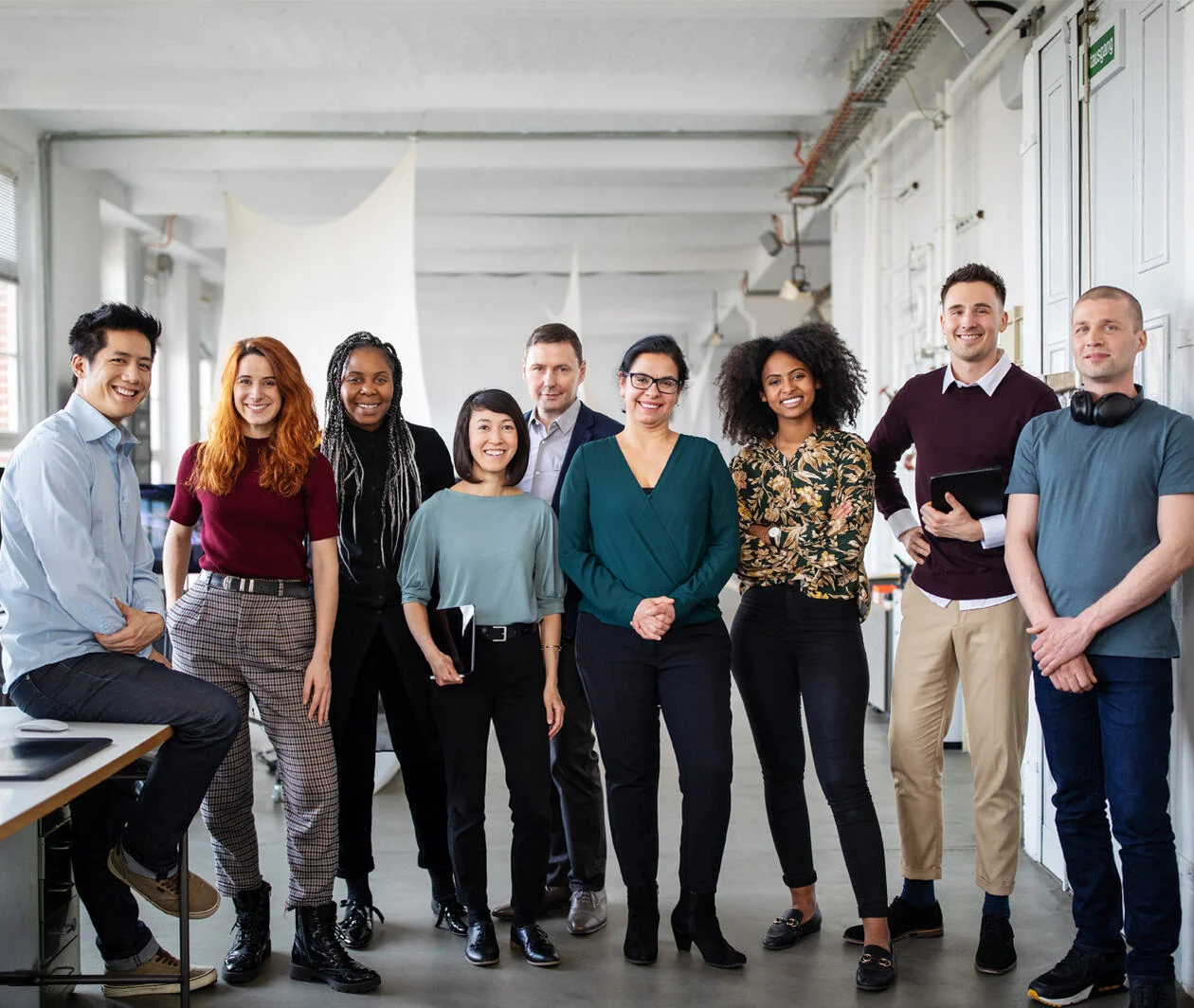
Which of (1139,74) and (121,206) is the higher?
(121,206)

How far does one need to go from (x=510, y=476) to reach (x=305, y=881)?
102cm

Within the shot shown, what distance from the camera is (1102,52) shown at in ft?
9.73

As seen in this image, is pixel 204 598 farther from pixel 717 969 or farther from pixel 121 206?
pixel 121 206

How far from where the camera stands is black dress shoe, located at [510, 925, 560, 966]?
2.58 metres

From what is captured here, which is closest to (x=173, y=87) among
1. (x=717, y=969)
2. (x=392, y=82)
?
(x=392, y=82)

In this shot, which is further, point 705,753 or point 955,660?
point 955,660

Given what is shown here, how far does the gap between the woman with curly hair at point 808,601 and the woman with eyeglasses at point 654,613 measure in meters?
0.12

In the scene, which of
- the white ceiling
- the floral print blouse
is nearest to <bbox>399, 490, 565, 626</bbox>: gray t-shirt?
the floral print blouse

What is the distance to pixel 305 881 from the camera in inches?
98.3

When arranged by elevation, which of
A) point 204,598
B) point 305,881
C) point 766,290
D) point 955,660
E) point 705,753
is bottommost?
point 305,881

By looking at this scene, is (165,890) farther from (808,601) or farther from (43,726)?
(808,601)

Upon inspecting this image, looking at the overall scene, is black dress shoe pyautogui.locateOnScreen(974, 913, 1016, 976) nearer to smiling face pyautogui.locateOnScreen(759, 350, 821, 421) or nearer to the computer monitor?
smiling face pyautogui.locateOnScreen(759, 350, 821, 421)

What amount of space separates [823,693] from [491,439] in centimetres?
93

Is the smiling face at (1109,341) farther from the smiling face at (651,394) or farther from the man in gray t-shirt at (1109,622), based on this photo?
the smiling face at (651,394)
